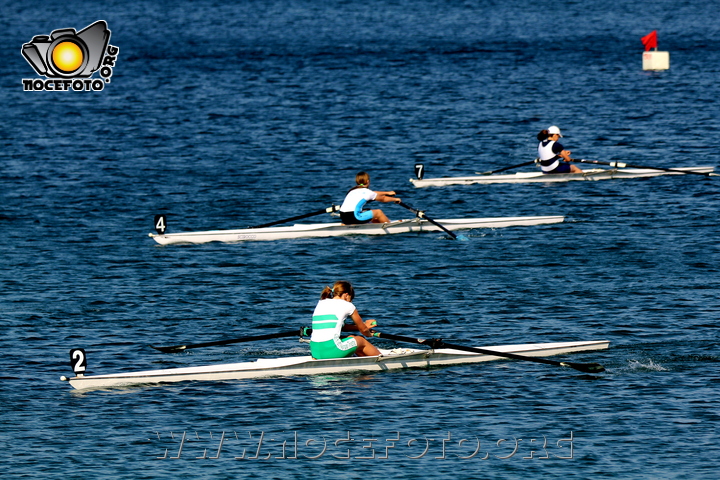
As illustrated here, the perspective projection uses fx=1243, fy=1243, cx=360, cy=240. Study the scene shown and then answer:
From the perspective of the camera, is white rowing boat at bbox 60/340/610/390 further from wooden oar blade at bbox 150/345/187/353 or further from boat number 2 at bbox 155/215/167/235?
boat number 2 at bbox 155/215/167/235

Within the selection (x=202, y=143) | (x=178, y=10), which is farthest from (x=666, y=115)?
(x=178, y=10)

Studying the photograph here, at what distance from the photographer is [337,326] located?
68.7 ft

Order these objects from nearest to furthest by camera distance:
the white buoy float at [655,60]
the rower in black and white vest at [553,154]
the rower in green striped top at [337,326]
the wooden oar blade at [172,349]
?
the rower in green striped top at [337,326] < the wooden oar blade at [172,349] < the rower in black and white vest at [553,154] < the white buoy float at [655,60]

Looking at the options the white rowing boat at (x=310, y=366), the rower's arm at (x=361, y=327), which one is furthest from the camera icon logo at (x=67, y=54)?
the rower's arm at (x=361, y=327)

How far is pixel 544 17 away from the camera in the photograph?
117 metres

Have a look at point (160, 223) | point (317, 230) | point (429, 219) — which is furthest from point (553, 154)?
point (160, 223)

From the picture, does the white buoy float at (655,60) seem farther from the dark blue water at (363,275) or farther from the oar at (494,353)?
the oar at (494,353)

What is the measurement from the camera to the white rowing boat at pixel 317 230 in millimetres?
33688

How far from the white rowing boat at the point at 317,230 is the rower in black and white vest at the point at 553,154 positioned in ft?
22.5

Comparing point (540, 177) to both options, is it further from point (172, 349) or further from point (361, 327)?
point (361, 327)

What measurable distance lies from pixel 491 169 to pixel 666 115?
15.6 metres

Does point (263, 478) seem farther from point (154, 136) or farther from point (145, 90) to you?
point (145, 90)

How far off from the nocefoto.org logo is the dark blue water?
1504 millimetres

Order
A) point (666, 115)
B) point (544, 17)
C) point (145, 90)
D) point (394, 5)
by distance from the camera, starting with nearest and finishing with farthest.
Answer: point (666, 115) → point (145, 90) → point (544, 17) → point (394, 5)
